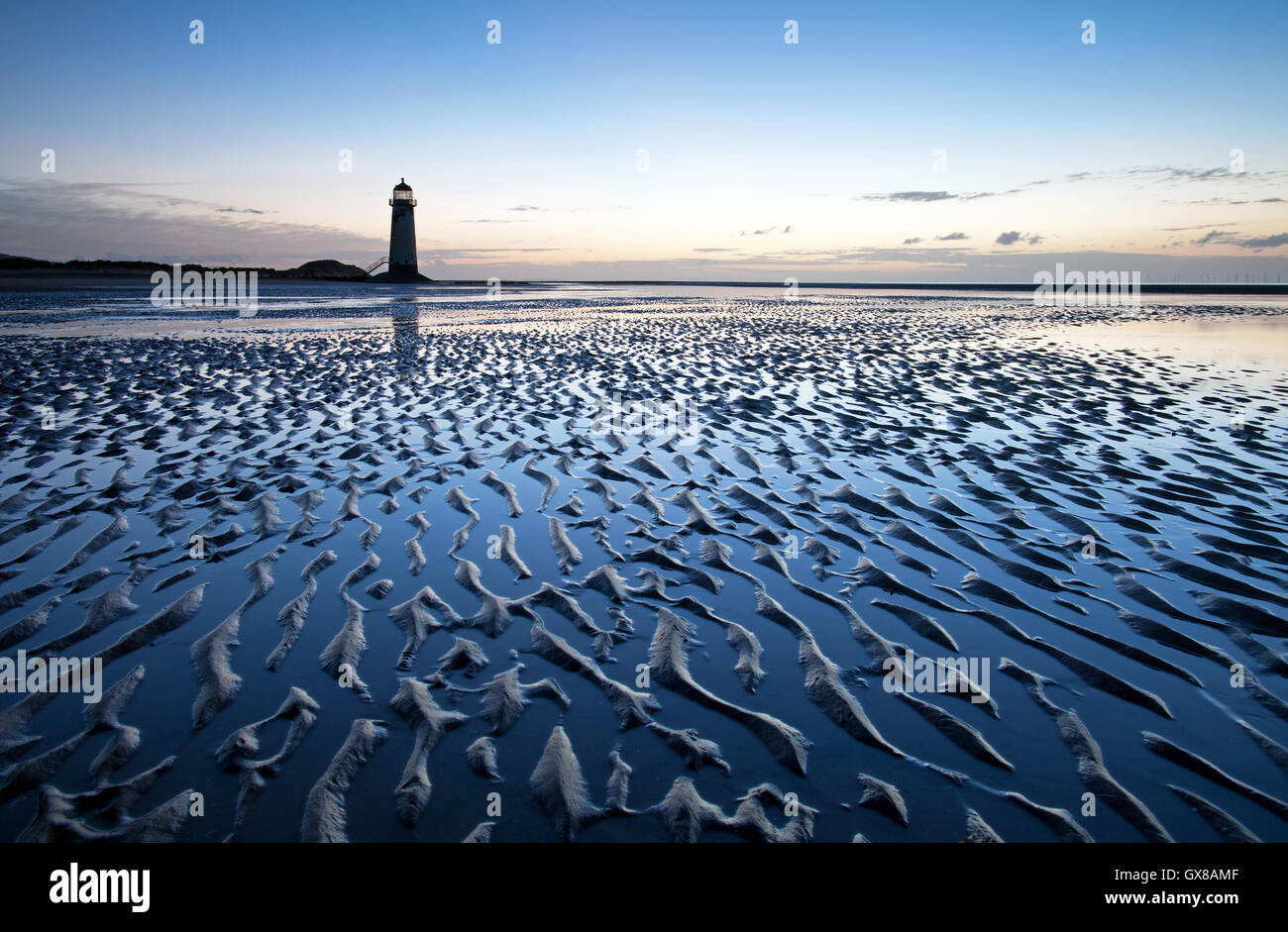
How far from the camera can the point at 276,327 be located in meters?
28.1

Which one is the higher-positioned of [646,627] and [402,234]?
[402,234]

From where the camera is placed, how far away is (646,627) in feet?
16.5

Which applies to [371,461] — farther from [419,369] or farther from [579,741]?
[419,369]

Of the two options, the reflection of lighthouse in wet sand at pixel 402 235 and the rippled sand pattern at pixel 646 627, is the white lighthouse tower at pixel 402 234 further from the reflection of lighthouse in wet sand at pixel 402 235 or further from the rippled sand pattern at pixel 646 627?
the rippled sand pattern at pixel 646 627

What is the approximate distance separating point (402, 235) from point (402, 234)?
0.42 feet

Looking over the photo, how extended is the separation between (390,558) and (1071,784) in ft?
17.4

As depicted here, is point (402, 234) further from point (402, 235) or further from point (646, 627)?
point (646, 627)

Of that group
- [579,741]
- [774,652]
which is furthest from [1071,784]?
[579,741]

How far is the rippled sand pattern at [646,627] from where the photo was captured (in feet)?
11.0

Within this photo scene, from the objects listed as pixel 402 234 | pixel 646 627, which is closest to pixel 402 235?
pixel 402 234

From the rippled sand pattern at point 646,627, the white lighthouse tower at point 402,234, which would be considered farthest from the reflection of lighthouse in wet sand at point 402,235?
the rippled sand pattern at point 646,627

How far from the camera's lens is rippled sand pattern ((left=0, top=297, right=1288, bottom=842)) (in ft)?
11.0

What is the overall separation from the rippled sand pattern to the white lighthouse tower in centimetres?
8600

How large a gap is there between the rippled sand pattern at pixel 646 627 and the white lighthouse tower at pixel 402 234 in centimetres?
8600
